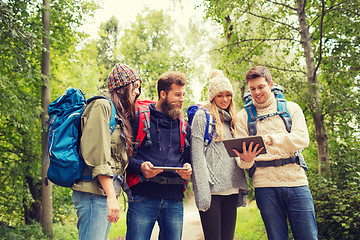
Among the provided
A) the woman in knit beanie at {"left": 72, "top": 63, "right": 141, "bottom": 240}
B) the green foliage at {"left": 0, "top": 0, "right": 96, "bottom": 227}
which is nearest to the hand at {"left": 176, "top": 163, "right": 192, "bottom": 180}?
the woman in knit beanie at {"left": 72, "top": 63, "right": 141, "bottom": 240}

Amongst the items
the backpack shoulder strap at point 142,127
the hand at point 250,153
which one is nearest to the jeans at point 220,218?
the hand at point 250,153

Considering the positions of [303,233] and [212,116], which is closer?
[303,233]

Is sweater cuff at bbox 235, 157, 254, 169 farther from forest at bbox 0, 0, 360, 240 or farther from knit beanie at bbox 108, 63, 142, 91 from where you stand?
forest at bbox 0, 0, 360, 240

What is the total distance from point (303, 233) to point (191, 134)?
4.56 ft

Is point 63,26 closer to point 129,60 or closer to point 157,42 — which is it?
point 129,60

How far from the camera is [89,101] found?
2506 mm

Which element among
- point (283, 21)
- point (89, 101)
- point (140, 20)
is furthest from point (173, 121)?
point (140, 20)

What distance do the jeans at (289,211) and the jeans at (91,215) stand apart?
1.54 meters

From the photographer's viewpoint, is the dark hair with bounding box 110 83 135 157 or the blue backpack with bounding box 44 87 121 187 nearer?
the blue backpack with bounding box 44 87 121 187

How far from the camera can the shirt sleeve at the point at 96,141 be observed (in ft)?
7.43

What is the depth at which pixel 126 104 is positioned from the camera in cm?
280

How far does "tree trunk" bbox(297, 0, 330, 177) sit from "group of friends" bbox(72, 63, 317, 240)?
3840 millimetres

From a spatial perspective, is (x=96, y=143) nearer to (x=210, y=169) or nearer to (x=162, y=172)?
(x=162, y=172)

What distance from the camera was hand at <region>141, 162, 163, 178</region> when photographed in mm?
2740
